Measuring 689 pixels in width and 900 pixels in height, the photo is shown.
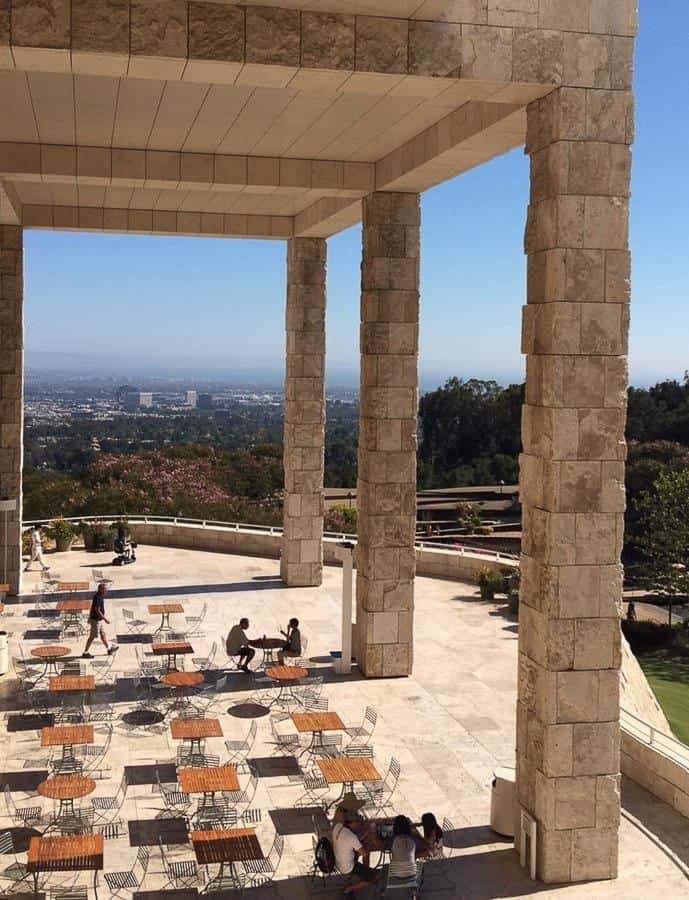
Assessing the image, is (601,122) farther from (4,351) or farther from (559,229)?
(4,351)

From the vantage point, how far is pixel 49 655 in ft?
50.9

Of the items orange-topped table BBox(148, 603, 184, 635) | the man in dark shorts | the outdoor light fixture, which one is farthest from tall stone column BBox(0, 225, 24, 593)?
the man in dark shorts

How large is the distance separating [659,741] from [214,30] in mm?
8992

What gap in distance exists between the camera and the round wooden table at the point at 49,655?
15.5 meters

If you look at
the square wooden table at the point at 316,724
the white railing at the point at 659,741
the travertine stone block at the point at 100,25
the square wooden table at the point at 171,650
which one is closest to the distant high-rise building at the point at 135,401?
the square wooden table at the point at 171,650

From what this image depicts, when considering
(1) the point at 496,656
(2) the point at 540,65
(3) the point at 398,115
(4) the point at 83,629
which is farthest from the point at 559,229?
(4) the point at 83,629

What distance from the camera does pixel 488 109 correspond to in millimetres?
11164

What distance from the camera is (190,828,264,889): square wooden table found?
366 inches

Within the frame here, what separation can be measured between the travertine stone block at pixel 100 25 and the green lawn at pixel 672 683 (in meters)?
15.2

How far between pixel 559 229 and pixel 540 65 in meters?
1.48

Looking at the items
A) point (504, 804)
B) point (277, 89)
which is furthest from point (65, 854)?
point (277, 89)

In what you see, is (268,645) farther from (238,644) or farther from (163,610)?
(163,610)

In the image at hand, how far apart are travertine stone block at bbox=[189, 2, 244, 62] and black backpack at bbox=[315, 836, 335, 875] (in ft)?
22.9

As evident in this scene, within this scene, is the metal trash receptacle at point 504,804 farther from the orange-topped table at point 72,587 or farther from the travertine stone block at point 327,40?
the orange-topped table at point 72,587
